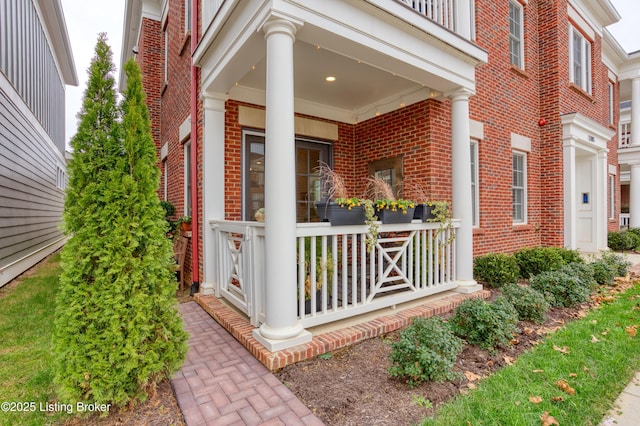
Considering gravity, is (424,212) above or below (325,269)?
above

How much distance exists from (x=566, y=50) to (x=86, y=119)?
9.56 meters

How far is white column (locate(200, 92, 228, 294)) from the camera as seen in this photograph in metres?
4.25

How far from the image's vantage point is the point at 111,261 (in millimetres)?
1920

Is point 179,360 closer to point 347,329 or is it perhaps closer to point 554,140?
point 347,329

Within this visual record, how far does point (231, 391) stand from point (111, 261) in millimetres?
1222

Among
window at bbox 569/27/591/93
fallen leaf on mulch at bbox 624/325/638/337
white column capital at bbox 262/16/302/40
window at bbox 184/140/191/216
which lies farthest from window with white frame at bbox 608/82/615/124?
window at bbox 184/140/191/216

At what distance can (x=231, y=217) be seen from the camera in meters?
4.56

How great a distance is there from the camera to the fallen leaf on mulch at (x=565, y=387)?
7.37 ft

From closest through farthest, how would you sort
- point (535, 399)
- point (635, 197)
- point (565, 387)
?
1. point (535, 399)
2. point (565, 387)
3. point (635, 197)

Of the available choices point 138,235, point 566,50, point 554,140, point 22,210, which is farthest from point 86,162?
point 566,50

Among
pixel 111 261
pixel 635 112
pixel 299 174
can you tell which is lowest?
pixel 111 261

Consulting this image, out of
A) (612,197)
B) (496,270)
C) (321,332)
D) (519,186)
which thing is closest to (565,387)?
(321,332)

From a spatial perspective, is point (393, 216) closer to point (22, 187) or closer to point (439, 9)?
point (439, 9)

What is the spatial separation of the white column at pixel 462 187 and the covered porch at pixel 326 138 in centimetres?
1
